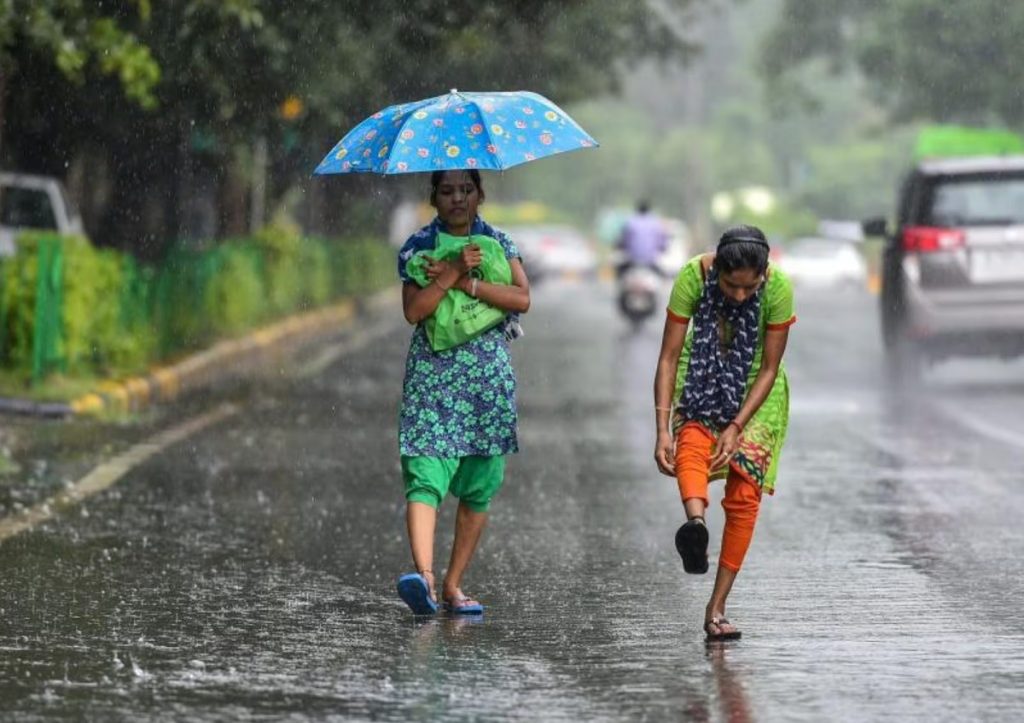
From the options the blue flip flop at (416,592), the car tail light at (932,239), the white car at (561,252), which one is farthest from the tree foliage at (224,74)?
the white car at (561,252)

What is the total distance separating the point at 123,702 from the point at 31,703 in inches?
9.6

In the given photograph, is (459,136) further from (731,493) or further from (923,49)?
(923,49)

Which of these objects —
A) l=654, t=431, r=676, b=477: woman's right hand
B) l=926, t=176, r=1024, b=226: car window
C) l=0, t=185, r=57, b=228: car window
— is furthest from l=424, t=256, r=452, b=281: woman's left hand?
l=0, t=185, r=57, b=228: car window

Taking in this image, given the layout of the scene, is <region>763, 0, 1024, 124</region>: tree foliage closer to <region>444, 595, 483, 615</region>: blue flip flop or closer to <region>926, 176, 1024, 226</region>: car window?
<region>926, 176, 1024, 226</region>: car window

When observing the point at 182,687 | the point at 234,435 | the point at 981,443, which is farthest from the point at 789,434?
the point at 182,687

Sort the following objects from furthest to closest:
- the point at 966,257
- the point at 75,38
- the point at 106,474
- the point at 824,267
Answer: the point at 824,267 → the point at 966,257 → the point at 75,38 → the point at 106,474

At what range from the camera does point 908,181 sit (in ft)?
66.6

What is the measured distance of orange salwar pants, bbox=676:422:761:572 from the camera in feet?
24.9

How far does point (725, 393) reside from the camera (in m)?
7.60

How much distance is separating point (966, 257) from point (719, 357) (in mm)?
12042

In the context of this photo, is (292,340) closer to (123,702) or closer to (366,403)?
(366,403)

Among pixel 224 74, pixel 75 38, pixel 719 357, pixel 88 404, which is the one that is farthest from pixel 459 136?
pixel 224 74

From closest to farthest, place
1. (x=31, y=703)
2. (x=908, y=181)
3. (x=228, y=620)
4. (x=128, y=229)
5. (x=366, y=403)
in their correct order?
(x=31, y=703) → (x=228, y=620) → (x=366, y=403) → (x=908, y=181) → (x=128, y=229)

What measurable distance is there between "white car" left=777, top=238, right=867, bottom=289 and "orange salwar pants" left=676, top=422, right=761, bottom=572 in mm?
51899
